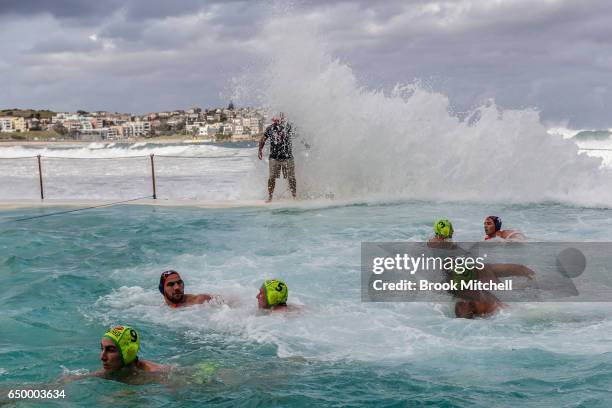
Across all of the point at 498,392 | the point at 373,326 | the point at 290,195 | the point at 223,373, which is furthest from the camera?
the point at 290,195

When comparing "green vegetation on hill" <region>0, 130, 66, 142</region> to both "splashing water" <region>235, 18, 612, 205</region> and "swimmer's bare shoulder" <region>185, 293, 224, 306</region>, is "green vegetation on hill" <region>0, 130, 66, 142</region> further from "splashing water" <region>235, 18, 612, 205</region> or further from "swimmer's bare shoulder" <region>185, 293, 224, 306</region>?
"swimmer's bare shoulder" <region>185, 293, 224, 306</region>

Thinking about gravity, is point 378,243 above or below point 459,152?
below

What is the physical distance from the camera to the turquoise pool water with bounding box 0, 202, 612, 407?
15.5 feet

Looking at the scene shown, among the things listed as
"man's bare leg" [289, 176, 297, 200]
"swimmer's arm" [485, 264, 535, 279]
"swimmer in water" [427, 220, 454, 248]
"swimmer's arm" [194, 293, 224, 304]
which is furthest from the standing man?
"swimmer's arm" [485, 264, 535, 279]

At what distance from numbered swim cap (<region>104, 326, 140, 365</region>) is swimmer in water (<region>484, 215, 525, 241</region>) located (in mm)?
5055

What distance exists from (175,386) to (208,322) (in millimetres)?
1681

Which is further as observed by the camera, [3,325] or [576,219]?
[576,219]

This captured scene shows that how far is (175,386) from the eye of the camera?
488cm

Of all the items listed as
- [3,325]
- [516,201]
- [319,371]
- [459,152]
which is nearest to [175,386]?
[319,371]

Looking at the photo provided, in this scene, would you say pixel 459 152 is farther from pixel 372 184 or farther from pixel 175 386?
pixel 175 386

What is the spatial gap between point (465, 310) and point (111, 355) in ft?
10.8

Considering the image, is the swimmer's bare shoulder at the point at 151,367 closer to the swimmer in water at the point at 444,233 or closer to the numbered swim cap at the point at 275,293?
the numbered swim cap at the point at 275,293

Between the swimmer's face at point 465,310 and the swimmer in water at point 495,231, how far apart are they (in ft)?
7.57

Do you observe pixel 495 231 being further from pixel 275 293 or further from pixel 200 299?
pixel 200 299
